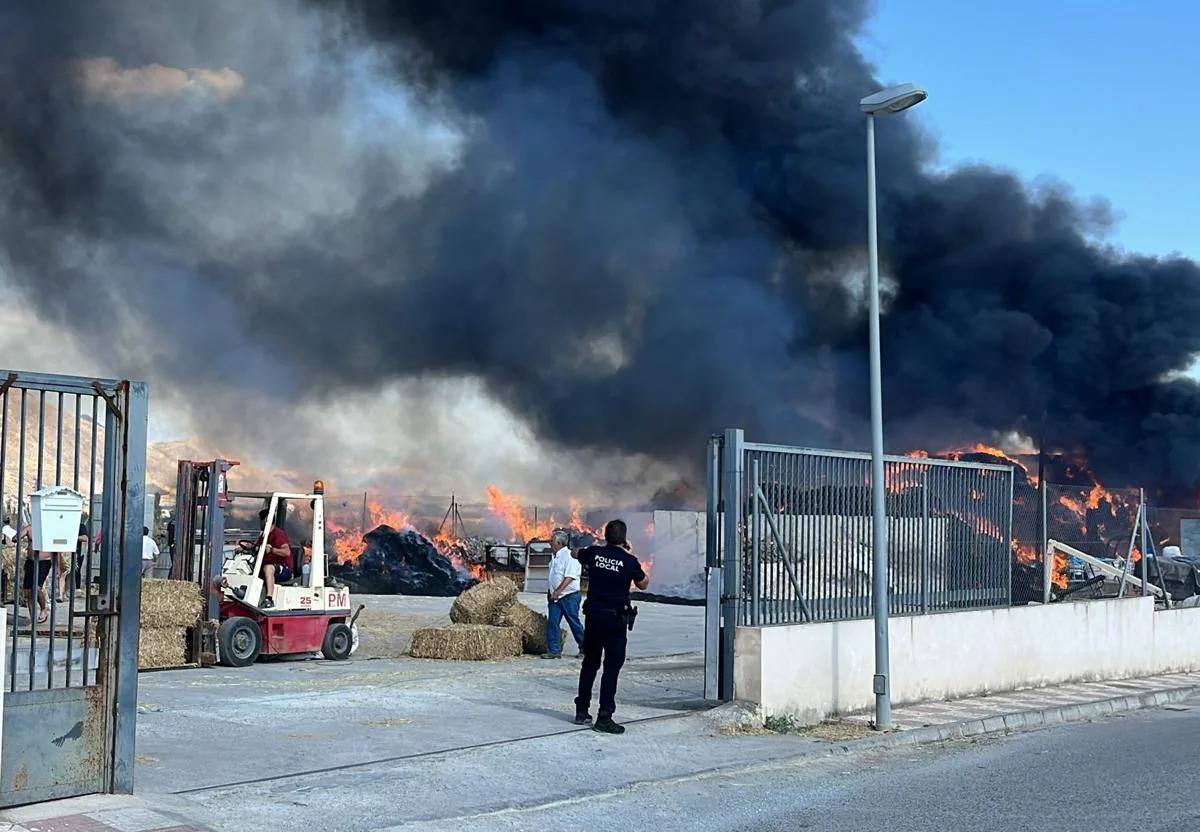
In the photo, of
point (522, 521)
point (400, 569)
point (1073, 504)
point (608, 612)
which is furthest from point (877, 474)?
point (522, 521)

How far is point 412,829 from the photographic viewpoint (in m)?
Answer: 6.42

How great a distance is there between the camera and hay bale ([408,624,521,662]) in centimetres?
1455

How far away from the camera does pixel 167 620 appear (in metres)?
13.5

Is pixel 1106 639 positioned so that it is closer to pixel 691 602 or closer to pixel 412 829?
pixel 412 829

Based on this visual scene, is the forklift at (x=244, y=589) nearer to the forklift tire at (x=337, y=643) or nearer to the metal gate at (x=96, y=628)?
the forklift tire at (x=337, y=643)

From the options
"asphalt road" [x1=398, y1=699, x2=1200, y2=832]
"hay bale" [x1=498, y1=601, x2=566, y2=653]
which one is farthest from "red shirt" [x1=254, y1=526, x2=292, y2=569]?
"asphalt road" [x1=398, y1=699, x2=1200, y2=832]

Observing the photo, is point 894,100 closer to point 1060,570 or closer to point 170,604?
point 1060,570

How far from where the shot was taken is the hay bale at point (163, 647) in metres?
13.2

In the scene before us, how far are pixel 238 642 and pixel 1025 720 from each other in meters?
8.32

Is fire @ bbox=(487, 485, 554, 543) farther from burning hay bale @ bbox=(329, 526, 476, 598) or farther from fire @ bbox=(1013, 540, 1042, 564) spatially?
fire @ bbox=(1013, 540, 1042, 564)

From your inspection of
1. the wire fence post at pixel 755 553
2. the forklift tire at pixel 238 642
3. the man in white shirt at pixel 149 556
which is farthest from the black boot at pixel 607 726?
the man in white shirt at pixel 149 556

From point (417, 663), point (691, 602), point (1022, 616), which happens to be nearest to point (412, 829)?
point (417, 663)

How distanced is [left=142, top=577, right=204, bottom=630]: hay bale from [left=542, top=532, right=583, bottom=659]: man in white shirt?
402cm

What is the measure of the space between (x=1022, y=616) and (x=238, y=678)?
8270 mm
